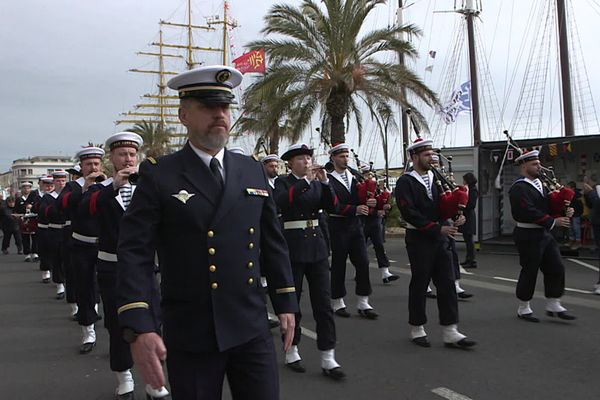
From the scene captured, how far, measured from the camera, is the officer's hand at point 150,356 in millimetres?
2029

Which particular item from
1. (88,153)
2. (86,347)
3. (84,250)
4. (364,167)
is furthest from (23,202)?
(88,153)

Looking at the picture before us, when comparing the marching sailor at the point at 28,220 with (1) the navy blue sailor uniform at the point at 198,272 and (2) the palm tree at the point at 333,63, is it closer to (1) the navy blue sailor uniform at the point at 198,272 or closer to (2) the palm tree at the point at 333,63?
(2) the palm tree at the point at 333,63

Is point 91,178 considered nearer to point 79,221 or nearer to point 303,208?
point 79,221

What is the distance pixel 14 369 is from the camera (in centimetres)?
521

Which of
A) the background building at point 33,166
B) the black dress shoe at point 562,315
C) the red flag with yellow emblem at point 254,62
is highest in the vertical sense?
the background building at point 33,166

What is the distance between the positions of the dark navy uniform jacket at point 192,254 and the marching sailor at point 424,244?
140 inches

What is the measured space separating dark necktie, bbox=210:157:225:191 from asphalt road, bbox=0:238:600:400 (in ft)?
8.43

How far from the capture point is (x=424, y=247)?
5.62 meters

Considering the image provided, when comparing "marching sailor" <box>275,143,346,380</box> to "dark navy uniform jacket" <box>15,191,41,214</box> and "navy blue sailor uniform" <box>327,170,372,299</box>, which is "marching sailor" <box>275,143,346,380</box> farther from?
"dark navy uniform jacket" <box>15,191,41,214</box>

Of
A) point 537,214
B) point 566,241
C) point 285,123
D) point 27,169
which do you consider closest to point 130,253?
point 537,214

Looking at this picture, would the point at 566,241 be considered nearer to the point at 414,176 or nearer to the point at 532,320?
the point at 532,320

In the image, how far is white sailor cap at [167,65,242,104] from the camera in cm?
236

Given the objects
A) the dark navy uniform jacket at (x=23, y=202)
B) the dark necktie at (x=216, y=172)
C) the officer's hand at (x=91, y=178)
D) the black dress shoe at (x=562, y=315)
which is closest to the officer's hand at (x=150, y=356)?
the dark necktie at (x=216, y=172)

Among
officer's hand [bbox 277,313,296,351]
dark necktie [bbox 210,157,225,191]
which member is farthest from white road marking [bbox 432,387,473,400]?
dark necktie [bbox 210,157,225,191]
